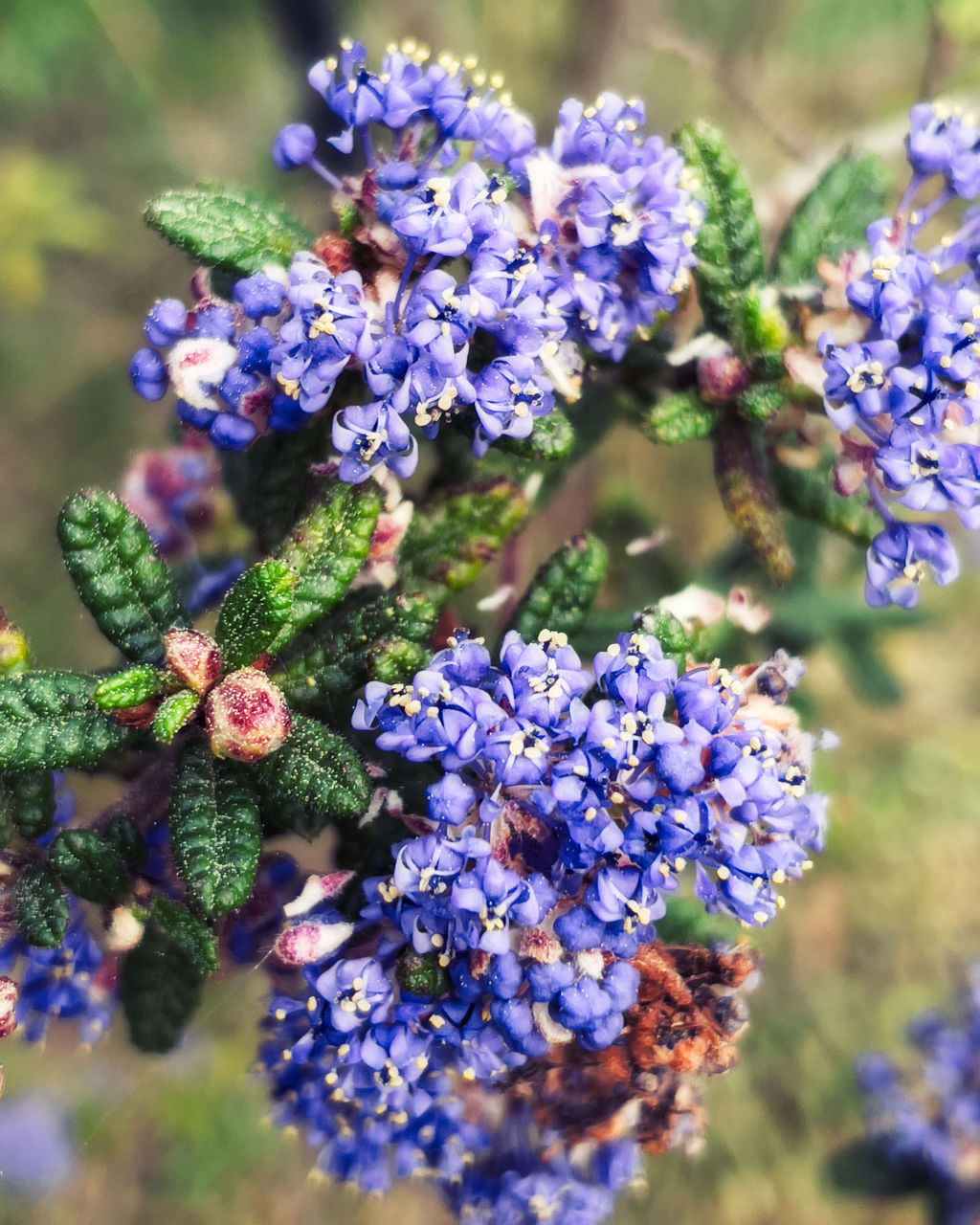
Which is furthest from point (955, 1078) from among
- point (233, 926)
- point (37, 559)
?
point (37, 559)

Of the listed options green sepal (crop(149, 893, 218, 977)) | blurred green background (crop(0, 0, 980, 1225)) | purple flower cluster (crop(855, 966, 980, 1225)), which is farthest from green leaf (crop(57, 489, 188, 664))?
purple flower cluster (crop(855, 966, 980, 1225))

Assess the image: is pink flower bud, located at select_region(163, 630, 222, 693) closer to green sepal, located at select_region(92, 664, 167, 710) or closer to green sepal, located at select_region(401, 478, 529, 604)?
green sepal, located at select_region(92, 664, 167, 710)

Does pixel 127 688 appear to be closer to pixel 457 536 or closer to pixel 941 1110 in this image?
pixel 457 536

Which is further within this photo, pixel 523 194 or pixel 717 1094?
pixel 717 1094

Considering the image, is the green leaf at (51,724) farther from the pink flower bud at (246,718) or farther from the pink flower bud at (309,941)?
the pink flower bud at (309,941)

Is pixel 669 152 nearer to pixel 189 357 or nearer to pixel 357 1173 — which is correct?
pixel 189 357
